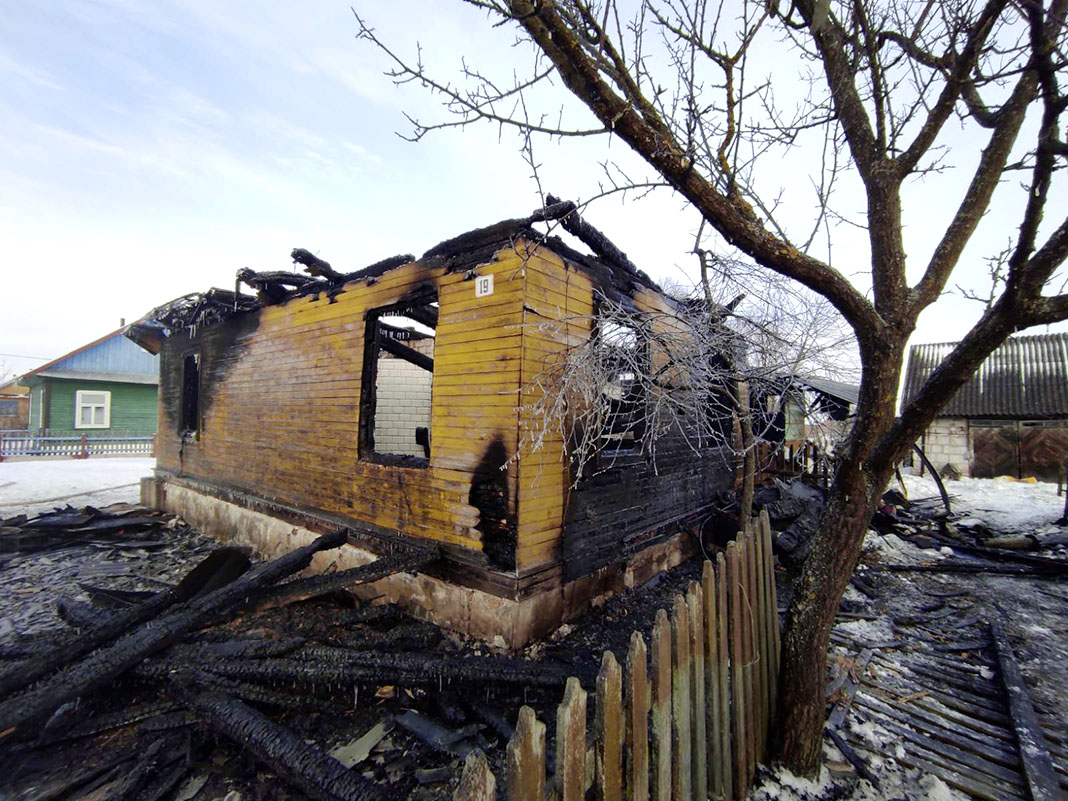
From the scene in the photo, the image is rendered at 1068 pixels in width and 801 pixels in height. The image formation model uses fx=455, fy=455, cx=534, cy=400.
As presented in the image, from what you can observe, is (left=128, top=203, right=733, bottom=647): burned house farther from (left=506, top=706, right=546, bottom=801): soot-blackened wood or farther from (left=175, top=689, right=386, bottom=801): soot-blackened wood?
(left=506, top=706, right=546, bottom=801): soot-blackened wood

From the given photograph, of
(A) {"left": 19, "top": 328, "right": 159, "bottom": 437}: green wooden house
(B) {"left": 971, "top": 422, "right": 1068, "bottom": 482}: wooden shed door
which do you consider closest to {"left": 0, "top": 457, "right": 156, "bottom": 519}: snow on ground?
(A) {"left": 19, "top": 328, "right": 159, "bottom": 437}: green wooden house

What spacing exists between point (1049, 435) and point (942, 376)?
20.3m

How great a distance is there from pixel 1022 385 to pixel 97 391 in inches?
1551

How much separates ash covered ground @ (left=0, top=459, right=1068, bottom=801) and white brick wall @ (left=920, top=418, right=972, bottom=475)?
11.0 meters

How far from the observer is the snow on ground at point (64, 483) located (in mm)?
11344

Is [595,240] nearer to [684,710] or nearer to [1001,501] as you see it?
[684,710]

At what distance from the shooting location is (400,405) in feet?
32.7

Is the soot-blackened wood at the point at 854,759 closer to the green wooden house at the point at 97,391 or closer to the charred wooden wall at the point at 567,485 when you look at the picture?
the charred wooden wall at the point at 567,485

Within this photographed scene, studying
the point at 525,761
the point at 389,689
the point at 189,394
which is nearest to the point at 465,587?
the point at 389,689

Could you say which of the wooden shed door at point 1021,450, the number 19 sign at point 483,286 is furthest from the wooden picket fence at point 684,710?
the wooden shed door at point 1021,450

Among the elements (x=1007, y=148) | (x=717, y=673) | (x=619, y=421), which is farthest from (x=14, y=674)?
(x=1007, y=148)

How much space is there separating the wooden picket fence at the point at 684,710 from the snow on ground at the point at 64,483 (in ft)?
44.4

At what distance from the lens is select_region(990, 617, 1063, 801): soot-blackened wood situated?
2785mm

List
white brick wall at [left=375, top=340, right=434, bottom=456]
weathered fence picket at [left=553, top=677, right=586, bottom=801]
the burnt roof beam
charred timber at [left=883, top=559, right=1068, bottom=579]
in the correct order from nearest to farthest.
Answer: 1. weathered fence picket at [left=553, top=677, right=586, bottom=801]
2. charred timber at [left=883, top=559, right=1068, bottom=579]
3. the burnt roof beam
4. white brick wall at [left=375, top=340, right=434, bottom=456]
